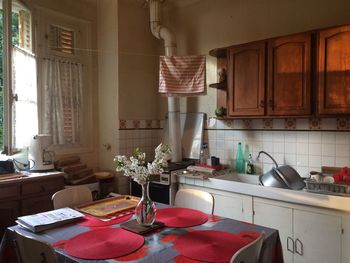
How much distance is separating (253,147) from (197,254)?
1.75 meters

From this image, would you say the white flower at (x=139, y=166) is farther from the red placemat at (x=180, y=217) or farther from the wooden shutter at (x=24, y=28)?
the wooden shutter at (x=24, y=28)

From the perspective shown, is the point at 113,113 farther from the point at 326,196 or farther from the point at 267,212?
the point at 326,196

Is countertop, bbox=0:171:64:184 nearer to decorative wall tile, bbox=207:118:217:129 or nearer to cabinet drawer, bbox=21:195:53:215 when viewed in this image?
cabinet drawer, bbox=21:195:53:215

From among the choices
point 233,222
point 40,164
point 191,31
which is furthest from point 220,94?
point 40,164

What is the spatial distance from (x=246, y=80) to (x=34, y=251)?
6.68ft

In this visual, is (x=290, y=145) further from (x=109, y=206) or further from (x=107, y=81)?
(x=107, y=81)

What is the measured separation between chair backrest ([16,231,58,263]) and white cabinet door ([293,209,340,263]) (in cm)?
166

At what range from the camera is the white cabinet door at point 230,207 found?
7.85 feet

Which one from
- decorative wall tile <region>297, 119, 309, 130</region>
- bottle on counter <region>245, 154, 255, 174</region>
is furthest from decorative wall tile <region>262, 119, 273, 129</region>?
bottle on counter <region>245, 154, 255, 174</region>

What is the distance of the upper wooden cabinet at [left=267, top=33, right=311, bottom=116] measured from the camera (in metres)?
2.20

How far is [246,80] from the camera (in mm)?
2551

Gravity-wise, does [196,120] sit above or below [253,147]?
above

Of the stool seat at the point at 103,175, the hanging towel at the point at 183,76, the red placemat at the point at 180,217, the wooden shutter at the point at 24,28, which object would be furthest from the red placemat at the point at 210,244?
the wooden shutter at the point at 24,28

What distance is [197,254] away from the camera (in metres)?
1.22
